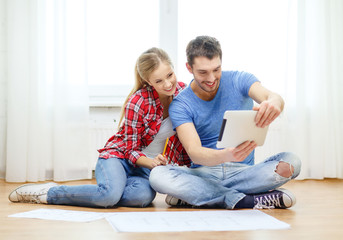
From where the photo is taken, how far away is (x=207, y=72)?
1.74m

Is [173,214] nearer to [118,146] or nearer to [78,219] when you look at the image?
[78,219]

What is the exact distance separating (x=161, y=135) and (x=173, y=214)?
1.58 feet

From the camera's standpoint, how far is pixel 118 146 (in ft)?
6.49

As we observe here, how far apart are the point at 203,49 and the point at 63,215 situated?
0.85 meters

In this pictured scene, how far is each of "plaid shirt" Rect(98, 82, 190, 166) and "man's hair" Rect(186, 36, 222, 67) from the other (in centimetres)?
28

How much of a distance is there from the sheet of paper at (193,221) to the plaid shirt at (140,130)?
1.27 feet

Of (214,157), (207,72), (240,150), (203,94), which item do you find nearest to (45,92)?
(203,94)

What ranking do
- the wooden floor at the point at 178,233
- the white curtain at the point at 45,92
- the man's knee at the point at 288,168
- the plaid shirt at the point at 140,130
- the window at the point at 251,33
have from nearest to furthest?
the wooden floor at the point at 178,233 → the man's knee at the point at 288,168 → the plaid shirt at the point at 140,130 → the white curtain at the point at 45,92 → the window at the point at 251,33

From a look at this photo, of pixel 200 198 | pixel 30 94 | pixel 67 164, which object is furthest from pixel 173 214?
pixel 30 94

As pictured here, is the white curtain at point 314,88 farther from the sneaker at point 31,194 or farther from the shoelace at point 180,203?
the sneaker at point 31,194

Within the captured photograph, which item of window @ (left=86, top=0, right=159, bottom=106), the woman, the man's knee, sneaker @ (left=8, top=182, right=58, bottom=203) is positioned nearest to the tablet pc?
the man's knee

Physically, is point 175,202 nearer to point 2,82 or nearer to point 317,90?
point 317,90

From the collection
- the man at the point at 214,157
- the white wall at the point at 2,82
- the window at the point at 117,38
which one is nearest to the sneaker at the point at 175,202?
the man at the point at 214,157

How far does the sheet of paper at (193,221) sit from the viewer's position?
1356 mm
